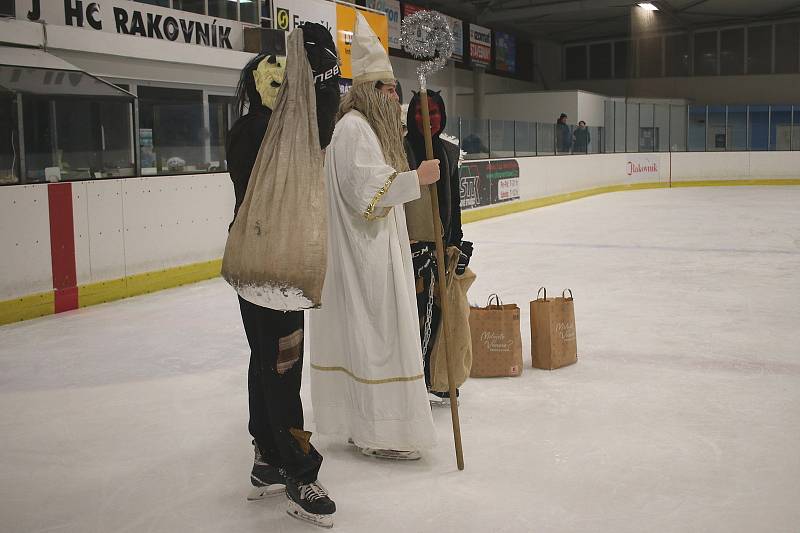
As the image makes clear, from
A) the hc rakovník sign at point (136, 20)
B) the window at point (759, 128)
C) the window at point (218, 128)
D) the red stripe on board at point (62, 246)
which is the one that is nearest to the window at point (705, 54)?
the window at point (759, 128)

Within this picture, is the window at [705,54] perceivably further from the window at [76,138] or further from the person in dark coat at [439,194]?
the person in dark coat at [439,194]

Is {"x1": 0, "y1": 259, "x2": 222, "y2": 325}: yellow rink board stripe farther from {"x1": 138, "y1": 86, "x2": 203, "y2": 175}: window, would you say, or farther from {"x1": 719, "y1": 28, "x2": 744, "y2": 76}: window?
{"x1": 719, "y1": 28, "x2": 744, "y2": 76}: window

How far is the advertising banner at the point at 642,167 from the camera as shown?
65.2 ft

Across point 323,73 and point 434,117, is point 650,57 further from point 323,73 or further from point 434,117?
point 323,73

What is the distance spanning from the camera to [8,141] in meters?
6.33

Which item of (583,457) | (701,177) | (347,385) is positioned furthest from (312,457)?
(701,177)

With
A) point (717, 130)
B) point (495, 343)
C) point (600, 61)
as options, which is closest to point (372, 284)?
point (495, 343)

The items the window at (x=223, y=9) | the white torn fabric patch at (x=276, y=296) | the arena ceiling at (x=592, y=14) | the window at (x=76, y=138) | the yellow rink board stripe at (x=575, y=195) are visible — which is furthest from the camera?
the arena ceiling at (x=592, y=14)

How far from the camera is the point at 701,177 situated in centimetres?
2078

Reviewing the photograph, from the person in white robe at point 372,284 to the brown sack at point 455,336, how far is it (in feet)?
1.98

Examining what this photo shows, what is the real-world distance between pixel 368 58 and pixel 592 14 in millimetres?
25705

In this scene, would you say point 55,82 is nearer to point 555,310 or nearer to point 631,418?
point 555,310

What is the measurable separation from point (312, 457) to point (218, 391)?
1.67 m

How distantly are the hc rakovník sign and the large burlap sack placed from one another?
19.8ft
